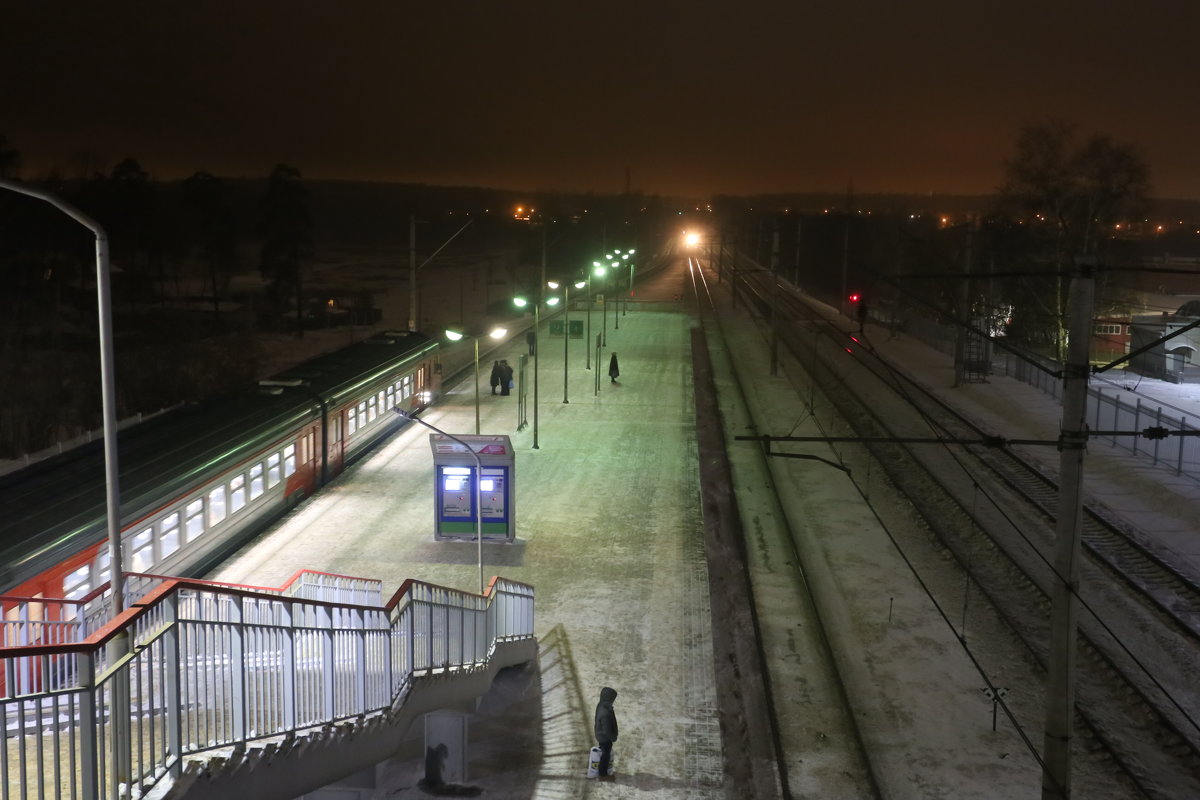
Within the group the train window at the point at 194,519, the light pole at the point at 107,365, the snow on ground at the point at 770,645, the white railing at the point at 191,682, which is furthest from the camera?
the train window at the point at 194,519

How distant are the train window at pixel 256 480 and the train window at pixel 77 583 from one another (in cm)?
571

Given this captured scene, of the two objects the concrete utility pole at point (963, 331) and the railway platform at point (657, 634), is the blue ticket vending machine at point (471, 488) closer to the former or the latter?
the railway platform at point (657, 634)

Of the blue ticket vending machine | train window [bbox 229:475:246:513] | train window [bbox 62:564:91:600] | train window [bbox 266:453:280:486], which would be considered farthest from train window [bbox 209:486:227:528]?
train window [bbox 62:564:91:600]

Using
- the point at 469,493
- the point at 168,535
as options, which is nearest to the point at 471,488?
the point at 469,493

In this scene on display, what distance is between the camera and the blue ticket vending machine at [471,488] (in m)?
19.4

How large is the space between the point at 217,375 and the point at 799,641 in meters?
32.6

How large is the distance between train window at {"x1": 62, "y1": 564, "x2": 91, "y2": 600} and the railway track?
9.56 m

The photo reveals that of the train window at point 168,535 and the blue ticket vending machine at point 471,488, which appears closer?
the train window at point 168,535

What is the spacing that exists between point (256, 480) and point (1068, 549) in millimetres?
14419

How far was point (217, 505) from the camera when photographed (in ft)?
58.2

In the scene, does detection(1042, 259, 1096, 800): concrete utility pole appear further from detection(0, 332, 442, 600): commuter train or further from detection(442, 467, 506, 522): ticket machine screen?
detection(442, 467, 506, 522): ticket machine screen

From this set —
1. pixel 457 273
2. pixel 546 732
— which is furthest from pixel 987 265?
pixel 457 273

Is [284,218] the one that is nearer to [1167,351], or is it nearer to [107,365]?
[1167,351]

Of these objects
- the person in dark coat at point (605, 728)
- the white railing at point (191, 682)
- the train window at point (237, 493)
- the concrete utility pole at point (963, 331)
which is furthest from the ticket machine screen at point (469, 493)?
the concrete utility pole at point (963, 331)
